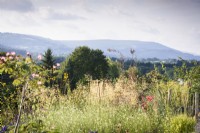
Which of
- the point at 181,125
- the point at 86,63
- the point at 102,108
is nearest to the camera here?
the point at 181,125

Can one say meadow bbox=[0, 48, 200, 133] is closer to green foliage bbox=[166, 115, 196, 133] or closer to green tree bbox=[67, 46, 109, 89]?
green foliage bbox=[166, 115, 196, 133]

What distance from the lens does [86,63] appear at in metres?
50.1

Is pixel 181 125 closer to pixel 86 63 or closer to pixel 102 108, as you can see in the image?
pixel 102 108

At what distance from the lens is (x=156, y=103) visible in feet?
34.0

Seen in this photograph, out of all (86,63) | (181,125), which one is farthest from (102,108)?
(86,63)

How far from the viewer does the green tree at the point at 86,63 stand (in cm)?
4925

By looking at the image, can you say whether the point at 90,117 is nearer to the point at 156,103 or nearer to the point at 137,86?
the point at 156,103

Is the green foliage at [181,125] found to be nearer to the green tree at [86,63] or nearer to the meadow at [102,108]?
the meadow at [102,108]

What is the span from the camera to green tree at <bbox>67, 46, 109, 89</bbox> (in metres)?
49.2

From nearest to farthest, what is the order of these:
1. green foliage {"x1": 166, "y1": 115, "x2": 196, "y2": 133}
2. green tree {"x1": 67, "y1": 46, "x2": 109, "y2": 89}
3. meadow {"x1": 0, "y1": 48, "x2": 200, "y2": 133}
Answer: meadow {"x1": 0, "y1": 48, "x2": 200, "y2": 133}, green foliage {"x1": 166, "y1": 115, "x2": 196, "y2": 133}, green tree {"x1": 67, "y1": 46, "x2": 109, "y2": 89}

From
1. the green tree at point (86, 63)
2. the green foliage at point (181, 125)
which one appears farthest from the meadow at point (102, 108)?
the green tree at point (86, 63)

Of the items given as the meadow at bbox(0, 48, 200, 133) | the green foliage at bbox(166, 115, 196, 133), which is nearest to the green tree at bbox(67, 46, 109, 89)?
the meadow at bbox(0, 48, 200, 133)

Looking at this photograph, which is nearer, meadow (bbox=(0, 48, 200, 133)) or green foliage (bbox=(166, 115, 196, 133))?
meadow (bbox=(0, 48, 200, 133))

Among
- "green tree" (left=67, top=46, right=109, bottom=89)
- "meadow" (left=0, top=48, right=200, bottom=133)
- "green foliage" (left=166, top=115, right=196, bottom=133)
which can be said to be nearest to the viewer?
"meadow" (left=0, top=48, right=200, bottom=133)
